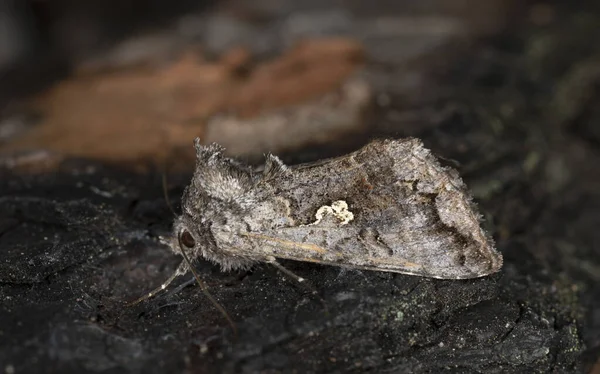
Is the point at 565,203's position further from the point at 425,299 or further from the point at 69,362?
the point at 69,362

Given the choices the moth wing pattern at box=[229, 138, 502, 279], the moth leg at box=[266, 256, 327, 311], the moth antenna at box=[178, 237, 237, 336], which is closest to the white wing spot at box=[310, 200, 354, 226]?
the moth wing pattern at box=[229, 138, 502, 279]

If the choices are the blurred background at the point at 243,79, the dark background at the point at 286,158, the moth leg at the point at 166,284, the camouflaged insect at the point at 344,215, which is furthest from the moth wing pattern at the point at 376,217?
the blurred background at the point at 243,79

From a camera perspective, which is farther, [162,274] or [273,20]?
[273,20]

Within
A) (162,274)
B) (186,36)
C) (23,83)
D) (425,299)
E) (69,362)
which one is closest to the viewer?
(69,362)

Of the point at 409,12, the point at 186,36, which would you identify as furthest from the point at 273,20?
the point at 409,12

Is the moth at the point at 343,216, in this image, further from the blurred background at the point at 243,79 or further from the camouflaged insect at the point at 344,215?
the blurred background at the point at 243,79

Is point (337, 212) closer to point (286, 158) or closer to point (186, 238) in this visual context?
point (186, 238)
